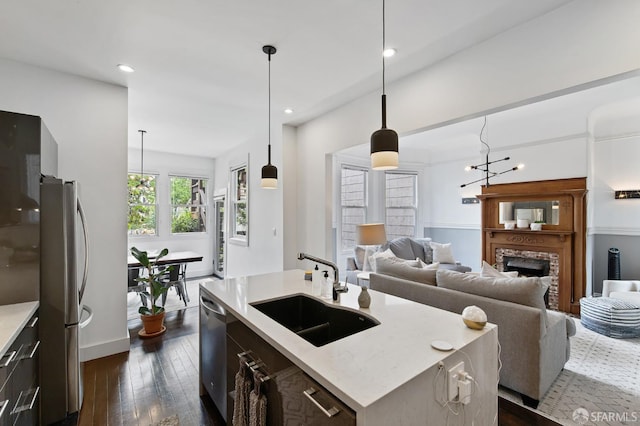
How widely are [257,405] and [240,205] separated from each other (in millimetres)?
5016

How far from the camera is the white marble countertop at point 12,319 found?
1371 millimetres

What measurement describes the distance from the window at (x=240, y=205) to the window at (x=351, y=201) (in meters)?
1.86

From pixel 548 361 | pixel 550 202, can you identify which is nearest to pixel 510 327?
pixel 548 361

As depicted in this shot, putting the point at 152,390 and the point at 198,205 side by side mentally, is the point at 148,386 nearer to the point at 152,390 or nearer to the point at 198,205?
the point at 152,390

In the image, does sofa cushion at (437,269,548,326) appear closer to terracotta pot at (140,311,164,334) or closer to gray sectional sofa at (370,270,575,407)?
gray sectional sofa at (370,270,575,407)

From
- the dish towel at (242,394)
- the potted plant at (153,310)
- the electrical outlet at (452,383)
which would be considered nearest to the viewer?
the electrical outlet at (452,383)

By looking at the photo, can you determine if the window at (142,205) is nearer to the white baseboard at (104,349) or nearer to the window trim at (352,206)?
the white baseboard at (104,349)

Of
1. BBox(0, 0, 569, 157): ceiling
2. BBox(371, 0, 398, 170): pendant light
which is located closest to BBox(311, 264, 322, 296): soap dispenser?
BBox(371, 0, 398, 170): pendant light

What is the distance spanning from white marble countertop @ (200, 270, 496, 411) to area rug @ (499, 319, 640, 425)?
4.79 feet

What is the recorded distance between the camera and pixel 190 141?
5695mm

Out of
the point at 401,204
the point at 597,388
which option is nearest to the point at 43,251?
the point at 597,388

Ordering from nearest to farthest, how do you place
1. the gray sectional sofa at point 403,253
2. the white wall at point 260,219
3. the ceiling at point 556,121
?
the ceiling at point 556,121, the white wall at point 260,219, the gray sectional sofa at point 403,253

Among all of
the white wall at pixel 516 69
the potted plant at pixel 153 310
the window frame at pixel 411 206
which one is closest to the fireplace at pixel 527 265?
the window frame at pixel 411 206

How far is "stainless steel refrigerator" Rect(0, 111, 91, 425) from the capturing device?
5.93ft
